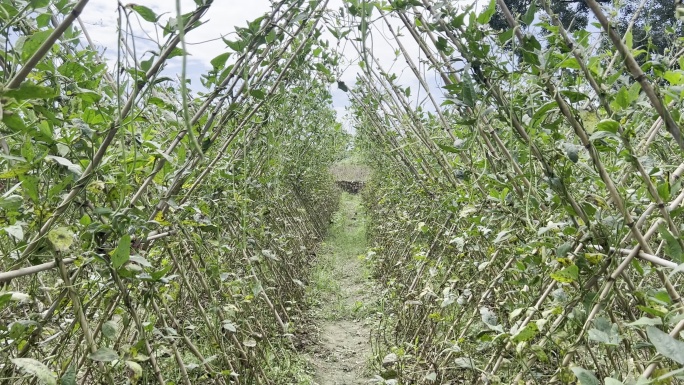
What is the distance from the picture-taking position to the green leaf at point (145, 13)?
0.84 meters

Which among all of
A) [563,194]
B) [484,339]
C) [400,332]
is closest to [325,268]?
[400,332]

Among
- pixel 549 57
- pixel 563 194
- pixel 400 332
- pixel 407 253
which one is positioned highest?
pixel 549 57

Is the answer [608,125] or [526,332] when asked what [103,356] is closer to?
[526,332]

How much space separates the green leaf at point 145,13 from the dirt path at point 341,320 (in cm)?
267

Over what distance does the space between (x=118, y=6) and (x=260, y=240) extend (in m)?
2.46

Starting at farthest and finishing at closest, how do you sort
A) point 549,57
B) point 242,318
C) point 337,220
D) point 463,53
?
point 337,220
point 242,318
point 463,53
point 549,57

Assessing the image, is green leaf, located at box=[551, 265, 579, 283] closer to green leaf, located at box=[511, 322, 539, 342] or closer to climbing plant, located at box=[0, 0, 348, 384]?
green leaf, located at box=[511, 322, 539, 342]

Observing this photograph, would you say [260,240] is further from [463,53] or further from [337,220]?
[337,220]

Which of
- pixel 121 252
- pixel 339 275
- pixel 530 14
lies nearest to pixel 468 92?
pixel 530 14

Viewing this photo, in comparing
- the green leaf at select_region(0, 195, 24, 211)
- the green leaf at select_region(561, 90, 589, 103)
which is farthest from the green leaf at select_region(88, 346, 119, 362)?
the green leaf at select_region(561, 90, 589, 103)

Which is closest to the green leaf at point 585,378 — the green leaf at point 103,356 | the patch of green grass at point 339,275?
the green leaf at point 103,356

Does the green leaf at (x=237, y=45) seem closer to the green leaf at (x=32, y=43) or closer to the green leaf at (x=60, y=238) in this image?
the green leaf at (x=32, y=43)

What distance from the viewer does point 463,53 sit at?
1155 millimetres

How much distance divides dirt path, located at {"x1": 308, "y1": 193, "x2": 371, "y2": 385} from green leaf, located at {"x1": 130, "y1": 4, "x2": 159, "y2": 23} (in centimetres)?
267
